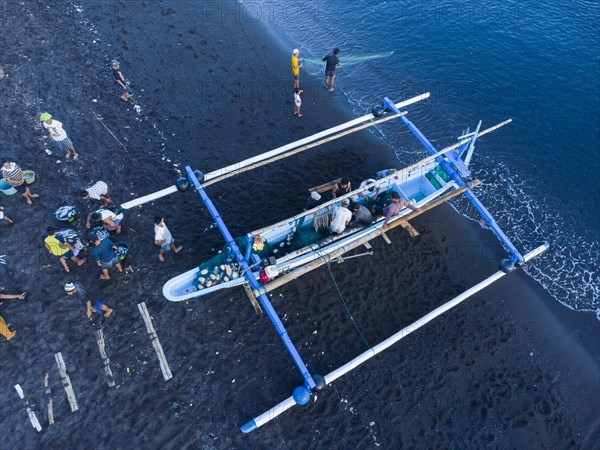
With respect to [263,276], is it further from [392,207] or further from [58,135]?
[58,135]

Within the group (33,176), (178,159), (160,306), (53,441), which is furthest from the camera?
(178,159)

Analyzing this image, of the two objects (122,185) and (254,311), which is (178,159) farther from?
(254,311)

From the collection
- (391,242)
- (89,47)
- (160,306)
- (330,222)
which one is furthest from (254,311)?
(89,47)

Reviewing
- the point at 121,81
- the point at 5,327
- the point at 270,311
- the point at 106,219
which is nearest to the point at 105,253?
the point at 106,219

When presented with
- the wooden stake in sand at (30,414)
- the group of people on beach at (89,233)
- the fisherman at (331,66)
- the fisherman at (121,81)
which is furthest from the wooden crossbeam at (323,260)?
the fisherman at (121,81)

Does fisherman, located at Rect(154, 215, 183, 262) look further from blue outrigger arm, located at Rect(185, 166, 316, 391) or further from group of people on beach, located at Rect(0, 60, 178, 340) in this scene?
blue outrigger arm, located at Rect(185, 166, 316, 391)

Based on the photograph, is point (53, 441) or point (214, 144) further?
point (214, 144)

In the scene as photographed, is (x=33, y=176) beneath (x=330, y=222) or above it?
beneath
